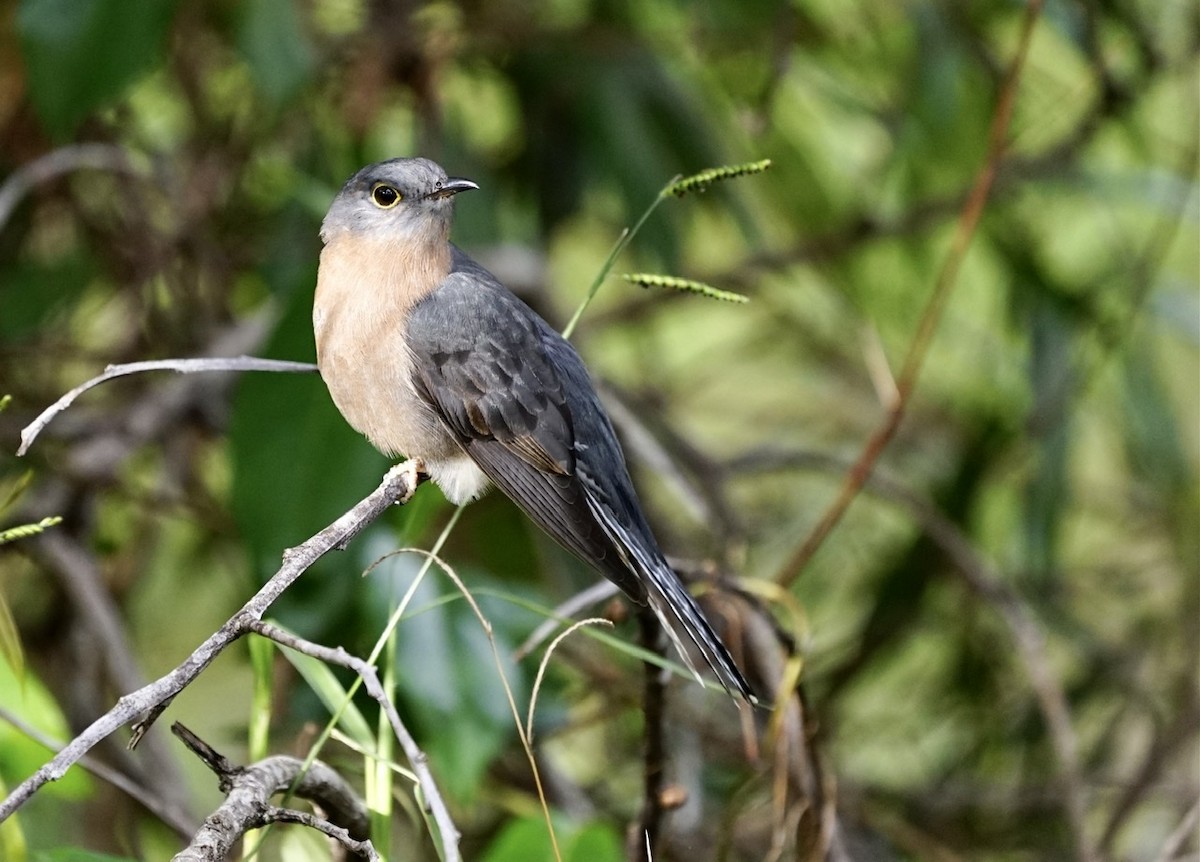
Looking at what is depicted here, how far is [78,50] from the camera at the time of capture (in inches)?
106

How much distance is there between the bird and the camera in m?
2.39

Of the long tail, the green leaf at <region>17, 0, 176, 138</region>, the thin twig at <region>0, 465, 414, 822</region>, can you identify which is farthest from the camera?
the green leaf at <region>17, 0, 176, 138</region>

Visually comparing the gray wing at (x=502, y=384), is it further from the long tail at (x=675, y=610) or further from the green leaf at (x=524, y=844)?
the green leaf at (x=524, y=844)

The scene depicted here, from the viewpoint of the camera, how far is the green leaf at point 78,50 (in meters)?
2.69

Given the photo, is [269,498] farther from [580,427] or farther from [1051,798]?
[1051,798]

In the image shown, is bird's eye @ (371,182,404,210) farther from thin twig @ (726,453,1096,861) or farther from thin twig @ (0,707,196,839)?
thin twig @ (726,453,1096,861)

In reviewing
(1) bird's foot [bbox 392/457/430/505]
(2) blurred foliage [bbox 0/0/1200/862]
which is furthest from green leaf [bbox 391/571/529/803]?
(1) bird's foot [bbox 392/457/430/505]

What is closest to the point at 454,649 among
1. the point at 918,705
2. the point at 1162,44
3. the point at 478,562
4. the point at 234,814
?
the point at 478,562

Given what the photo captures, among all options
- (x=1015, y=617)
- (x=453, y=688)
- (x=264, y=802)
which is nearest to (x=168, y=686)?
(x=264, y=802)

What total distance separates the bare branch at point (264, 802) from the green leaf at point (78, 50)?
1556 millimetres

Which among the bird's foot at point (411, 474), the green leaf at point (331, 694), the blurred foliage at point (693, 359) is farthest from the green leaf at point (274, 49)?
the green leaf at point (331, 694)

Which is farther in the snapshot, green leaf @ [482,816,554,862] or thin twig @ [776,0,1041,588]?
thin twig @ [776,0,1041,588]

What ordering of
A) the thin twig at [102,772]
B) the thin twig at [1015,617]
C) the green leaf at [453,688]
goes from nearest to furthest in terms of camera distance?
the thin twig at [102,772] < the green leaf at [453,688] < the thin twig at [1015,617]

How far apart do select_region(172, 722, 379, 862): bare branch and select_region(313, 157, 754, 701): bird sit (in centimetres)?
67
